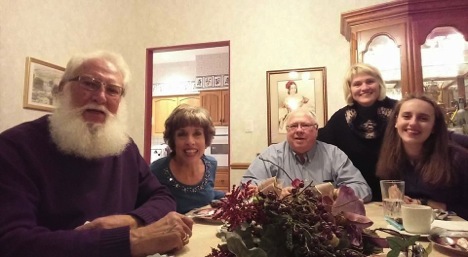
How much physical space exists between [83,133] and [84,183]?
18 centimetres

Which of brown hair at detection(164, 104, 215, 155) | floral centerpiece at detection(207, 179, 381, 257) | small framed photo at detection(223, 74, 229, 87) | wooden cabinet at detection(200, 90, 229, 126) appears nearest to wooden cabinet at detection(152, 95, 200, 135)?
wooden cabinet at detection(200, 90, 229, 126)

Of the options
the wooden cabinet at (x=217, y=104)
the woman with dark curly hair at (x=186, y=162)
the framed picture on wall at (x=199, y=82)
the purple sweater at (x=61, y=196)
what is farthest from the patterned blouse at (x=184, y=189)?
the framed picture on wall at (x=199, y=82)

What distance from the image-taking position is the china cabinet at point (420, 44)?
92.0 inches

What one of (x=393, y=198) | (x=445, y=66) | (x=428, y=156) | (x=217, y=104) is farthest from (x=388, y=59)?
(x=217, y=104)

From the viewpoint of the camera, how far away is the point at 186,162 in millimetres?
1679

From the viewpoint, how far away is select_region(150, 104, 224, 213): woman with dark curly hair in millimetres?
1601

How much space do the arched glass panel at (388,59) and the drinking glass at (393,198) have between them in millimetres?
1448

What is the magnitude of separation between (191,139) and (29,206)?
85 cm

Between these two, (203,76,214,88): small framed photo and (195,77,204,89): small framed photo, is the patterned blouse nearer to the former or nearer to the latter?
(203,76,214,88): small framed photo

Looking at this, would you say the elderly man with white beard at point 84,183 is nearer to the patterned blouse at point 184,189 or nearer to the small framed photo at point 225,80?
the patterned blouse at point 184,189

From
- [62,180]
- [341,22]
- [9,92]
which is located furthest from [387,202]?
[9,92]

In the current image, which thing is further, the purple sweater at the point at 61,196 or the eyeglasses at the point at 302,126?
the eyeglasses at the point at 302,126

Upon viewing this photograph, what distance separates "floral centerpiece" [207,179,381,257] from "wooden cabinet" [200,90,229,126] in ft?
15.1

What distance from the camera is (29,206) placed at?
86cm
